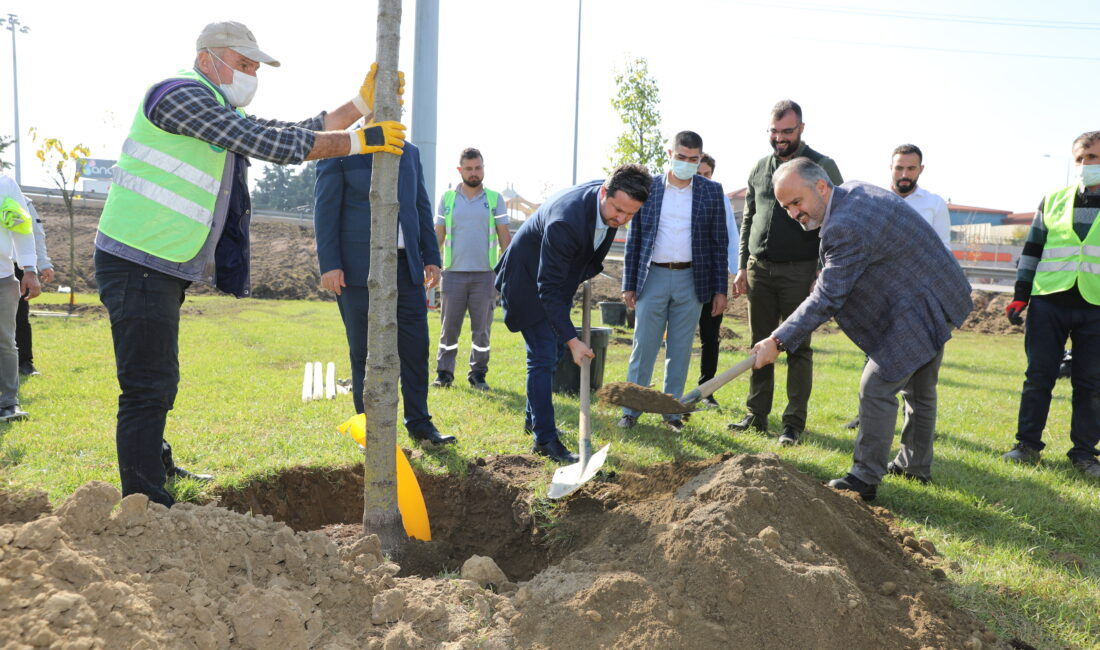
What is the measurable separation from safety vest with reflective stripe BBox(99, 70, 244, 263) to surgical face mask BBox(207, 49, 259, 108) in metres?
0.20

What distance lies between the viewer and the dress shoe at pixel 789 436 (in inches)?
214

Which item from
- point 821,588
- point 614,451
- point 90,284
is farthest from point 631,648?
point 90,284

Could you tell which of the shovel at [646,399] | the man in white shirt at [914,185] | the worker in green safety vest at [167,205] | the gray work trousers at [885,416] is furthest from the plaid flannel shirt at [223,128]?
the man in white shirt at [914,185]

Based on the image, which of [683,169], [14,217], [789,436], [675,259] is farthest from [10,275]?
[789,436]

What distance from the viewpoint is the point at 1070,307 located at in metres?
5.14

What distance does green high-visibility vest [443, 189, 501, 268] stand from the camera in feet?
23.3

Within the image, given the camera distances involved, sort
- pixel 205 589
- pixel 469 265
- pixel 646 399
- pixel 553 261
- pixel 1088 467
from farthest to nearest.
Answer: pixel 469 265, pixel 1088 467, pixel 553 261, pixel 646 399, pixel 205 589

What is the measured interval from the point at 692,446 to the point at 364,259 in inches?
104

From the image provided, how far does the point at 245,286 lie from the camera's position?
370 cm

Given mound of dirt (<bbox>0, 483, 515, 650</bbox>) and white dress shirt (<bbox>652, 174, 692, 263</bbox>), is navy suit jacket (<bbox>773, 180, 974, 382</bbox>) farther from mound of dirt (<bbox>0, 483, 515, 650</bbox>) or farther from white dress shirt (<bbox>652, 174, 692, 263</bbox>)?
mound of dirt (<bbox>0, 483, 515, 650</bbox>)

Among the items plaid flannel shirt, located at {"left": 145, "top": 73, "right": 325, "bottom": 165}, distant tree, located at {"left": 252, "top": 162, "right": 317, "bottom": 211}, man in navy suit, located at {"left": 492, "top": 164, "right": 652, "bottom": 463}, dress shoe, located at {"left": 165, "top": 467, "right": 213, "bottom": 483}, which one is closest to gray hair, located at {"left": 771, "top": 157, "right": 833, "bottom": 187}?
man in navy suit, located at {"left": 492, "top": 164, "right": 652, "bottom": 463}

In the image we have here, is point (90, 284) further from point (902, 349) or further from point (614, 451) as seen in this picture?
point (902, 349)

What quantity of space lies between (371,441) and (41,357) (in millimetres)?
7065

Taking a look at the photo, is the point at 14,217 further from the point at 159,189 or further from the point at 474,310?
the point at 474,310
